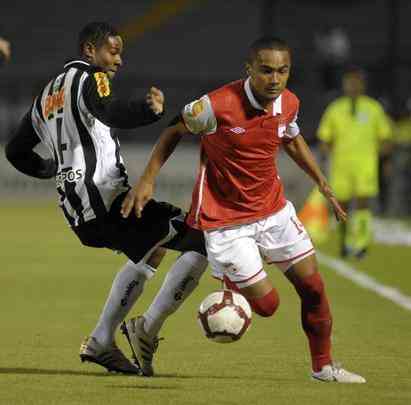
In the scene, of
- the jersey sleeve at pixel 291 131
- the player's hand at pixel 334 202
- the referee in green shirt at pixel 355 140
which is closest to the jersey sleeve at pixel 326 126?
the referee in green shirt at pixel 355 140

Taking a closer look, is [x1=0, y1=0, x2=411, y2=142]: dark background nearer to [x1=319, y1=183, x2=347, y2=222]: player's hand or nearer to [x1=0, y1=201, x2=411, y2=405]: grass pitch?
[x1=0, y1=201, x2=411, y2=405]: grass pitch

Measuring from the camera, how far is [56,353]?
30.5 ft

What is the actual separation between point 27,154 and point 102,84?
1019 millimetres

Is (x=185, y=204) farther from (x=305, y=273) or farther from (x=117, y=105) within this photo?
(x=117, y=105)

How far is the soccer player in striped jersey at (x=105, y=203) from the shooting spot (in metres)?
8.16

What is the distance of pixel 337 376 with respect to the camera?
8.11 metres

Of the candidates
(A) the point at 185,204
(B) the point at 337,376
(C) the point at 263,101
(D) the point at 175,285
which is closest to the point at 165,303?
(D) the point at 175,285

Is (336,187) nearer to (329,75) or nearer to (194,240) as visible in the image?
(194,240)

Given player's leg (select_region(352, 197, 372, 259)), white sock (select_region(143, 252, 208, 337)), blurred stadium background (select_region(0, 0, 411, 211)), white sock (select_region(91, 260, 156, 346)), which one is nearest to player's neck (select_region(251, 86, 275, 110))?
white sock (select_region(143, 252, 208, 337))

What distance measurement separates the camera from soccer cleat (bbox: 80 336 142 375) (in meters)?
8.45

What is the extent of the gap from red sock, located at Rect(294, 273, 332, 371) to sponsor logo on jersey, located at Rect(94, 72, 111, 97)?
147 cm

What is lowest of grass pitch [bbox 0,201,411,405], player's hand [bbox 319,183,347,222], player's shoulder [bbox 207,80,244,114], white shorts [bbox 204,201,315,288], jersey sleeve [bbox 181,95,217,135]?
grass pitch [bbox 0,201,411,405]

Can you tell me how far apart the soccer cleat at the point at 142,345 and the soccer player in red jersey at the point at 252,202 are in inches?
22.6

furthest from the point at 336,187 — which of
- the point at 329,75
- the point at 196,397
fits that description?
the point at 329,75
